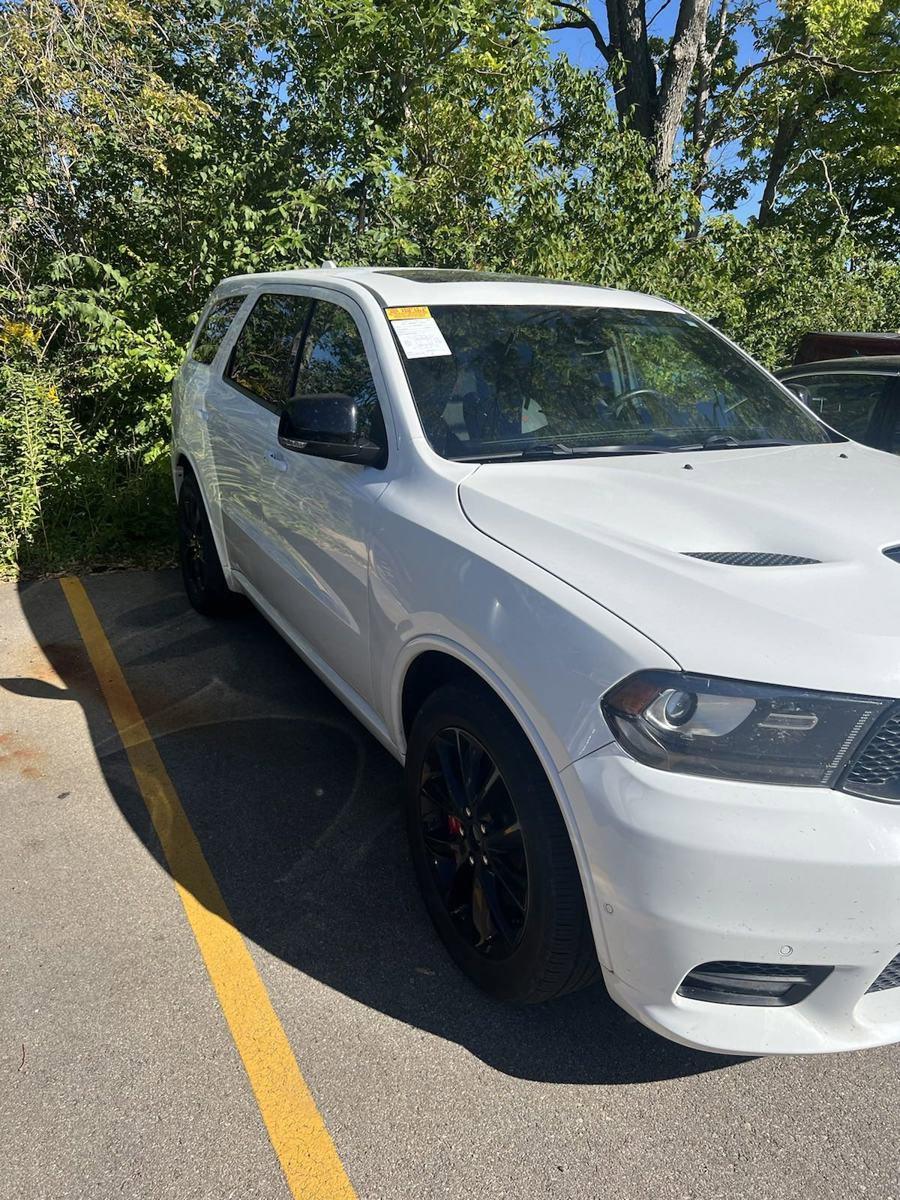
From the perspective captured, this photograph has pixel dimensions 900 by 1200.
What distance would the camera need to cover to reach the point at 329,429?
281cm

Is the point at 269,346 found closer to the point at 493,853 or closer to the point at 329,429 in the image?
the point at 329,429

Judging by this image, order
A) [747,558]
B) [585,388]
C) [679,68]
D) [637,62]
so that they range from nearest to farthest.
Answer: [747,558] < [585,388] < [679,68] < [637,62]

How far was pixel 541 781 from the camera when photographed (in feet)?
6.95

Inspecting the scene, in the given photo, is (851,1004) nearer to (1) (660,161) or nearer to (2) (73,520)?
(2) (73,520)

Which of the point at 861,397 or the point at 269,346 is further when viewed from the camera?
the point at 861,397

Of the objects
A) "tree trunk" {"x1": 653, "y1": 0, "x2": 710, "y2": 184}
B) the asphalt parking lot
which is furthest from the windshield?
"tree trunk" {"x1": 653, "y1": 0, "x2": 710, "y2": 184}

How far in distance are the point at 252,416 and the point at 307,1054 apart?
2693 millimetres

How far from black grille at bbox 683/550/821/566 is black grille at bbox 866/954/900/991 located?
0.88m

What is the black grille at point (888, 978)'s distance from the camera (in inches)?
76.3

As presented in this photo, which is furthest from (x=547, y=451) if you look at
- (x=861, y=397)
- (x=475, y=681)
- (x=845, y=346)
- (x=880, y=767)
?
(x=845, y=346)

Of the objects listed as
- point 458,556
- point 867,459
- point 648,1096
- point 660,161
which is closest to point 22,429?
point 458,556

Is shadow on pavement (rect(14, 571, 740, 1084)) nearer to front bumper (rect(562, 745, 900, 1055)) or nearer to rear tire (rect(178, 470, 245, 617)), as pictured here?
rear tire (rect(178, 470, 245, 617))

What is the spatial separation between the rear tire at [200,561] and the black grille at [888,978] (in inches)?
148

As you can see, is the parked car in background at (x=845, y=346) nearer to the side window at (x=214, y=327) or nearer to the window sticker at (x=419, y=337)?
the side window at (x=214, y=327)
